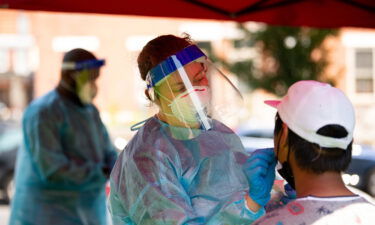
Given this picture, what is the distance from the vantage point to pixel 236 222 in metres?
1.79

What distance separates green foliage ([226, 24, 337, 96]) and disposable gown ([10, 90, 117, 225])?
19.3ft

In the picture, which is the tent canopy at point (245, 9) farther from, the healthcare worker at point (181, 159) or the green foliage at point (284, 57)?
the green foliage at point (284, 57)

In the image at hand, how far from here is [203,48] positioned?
967 cm

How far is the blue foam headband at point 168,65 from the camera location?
1.92 meters

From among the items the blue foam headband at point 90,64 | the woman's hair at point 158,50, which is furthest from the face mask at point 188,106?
the blue foam headband at point 90,64

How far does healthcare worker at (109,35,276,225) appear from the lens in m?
1.78

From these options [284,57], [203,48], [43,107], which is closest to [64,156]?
[43,107]

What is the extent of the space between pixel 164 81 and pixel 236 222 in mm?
479

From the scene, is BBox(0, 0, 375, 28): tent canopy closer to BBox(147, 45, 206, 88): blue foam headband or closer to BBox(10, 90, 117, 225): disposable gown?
BBox(10, 90, 117, 225): disposable gown

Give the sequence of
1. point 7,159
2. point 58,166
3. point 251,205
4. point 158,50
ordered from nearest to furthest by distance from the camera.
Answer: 1. point 251,205
2. point 158,50
3. point 58,166
4. point 7,159

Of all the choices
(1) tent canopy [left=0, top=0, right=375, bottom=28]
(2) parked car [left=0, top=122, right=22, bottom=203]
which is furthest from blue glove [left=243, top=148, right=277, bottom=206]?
(2) parked car [left=0, top=122, right=22, bottom=203]

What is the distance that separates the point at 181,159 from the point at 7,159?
7249mm

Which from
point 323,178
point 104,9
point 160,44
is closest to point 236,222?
point 323,178

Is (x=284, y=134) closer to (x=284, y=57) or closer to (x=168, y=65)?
(x=168, y=65)
